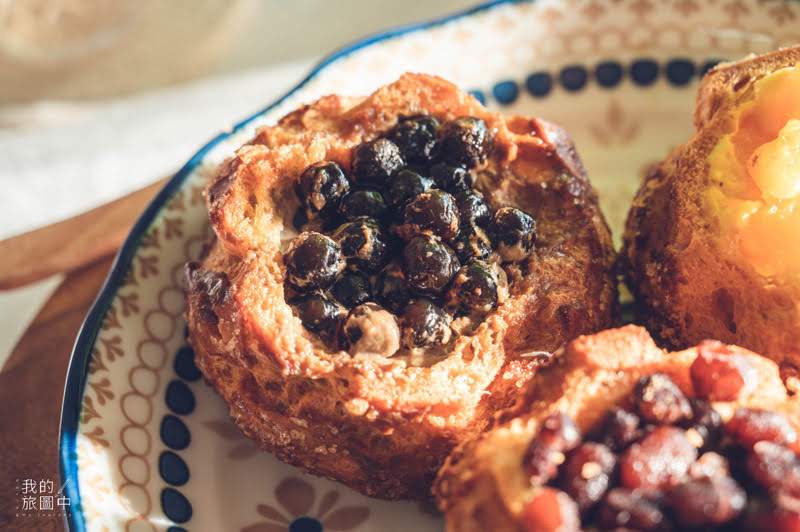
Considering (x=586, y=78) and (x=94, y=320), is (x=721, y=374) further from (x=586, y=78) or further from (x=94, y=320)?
(x=586, y=78)

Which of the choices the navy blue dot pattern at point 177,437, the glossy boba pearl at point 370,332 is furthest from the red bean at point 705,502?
the navy blue dot pattern at point 177,437

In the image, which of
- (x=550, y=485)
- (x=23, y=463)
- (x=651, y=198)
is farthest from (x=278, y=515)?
(x=651, y=198)

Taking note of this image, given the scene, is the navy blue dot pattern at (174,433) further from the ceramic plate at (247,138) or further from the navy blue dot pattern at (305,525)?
the navy blue dot pattern at (305,525)

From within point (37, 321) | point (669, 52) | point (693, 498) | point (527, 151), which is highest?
point (669, 52)

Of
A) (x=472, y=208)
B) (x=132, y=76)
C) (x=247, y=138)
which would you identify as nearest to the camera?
(x=472, y=208)

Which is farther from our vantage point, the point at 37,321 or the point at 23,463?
the point at 37,321

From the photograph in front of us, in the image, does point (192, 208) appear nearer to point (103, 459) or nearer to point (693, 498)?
point (103, 459)

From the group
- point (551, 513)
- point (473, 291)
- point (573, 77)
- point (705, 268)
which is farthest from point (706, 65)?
point (551, 513)
